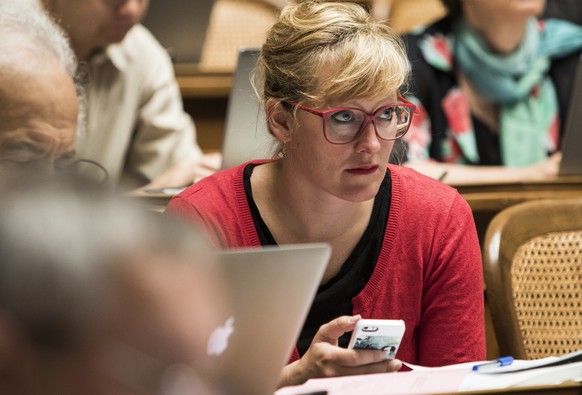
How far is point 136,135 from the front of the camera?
9.34 feet

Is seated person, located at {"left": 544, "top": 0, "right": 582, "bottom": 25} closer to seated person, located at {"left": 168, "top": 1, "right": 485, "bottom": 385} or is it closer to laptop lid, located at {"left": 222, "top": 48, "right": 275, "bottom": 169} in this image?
laptop lid, located at {"left": 222, "top": 48, "right": 275, "bottom": 169}

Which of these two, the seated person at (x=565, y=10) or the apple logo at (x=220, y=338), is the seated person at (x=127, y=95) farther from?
the apple logo at (x=220, y=338)

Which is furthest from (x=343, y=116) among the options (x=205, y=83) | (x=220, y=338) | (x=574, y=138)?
(x=205, y=83)

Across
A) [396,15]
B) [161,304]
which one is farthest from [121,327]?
[396,15]

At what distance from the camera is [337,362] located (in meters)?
1.34

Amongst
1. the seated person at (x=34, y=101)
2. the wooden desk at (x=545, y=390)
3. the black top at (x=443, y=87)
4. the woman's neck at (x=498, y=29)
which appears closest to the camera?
the wooden desk at (x=545, y=390)

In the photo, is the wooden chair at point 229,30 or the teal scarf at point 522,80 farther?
the wooden chair at point 229,30

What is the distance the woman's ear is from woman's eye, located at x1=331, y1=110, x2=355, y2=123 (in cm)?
11

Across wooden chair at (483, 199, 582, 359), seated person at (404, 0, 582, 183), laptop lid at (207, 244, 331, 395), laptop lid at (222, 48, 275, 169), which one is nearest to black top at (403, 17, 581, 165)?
seated person at (404, 0, 582, 183)

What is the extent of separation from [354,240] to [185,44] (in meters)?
1.55

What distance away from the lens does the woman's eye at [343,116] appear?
1575 millimetres

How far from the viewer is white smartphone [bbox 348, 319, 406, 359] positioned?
4.31 feet

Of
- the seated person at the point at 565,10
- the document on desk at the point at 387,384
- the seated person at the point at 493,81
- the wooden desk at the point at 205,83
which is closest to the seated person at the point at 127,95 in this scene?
the wooden desk at the point at 205,83

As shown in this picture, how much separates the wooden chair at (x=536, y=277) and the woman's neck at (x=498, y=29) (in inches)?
49.1
